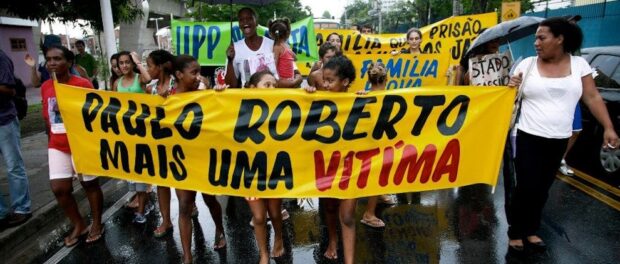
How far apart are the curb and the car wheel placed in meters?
5.97

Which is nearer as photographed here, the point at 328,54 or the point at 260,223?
the point at 260,223

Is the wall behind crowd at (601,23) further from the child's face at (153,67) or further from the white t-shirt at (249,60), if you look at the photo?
the child's face at (153,67)

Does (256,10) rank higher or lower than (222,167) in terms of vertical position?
higher

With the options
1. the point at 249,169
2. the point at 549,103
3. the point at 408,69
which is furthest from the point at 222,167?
the point at 408,69

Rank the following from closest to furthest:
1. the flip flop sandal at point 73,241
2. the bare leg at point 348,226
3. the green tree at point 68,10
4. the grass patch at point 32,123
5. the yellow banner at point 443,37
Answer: the bare leg at point 348,226, the flip flop sandal at point 73,241, the green tree at point 68,10, the yellow banner at point 443,37, the grass patch at point 32,123

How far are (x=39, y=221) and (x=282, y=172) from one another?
9.03ft

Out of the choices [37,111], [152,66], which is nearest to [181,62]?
[152,66]

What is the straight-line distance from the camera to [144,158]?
343 centimetres

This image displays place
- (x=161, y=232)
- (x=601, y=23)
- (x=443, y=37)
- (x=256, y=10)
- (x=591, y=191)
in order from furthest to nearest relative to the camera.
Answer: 1. (x=256, y=10)
2. (x=601, y=23)
3. (x=443, y=37)
4. (x=591, y=191)
5. (x=161, y=232)

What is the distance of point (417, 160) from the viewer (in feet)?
10.6

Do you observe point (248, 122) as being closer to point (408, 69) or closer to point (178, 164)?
point (178, 164)

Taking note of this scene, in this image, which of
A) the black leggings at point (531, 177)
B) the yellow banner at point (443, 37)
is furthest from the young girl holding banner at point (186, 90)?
the yellow banner at point (443, 37)

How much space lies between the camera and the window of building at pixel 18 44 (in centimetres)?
2190

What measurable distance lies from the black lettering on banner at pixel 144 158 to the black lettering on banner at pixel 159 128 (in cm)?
13
